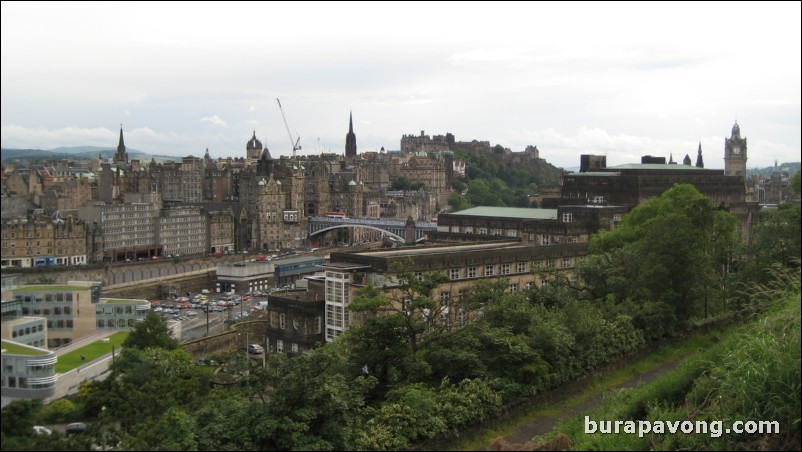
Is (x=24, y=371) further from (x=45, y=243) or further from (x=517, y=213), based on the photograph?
(x=45, y=243)

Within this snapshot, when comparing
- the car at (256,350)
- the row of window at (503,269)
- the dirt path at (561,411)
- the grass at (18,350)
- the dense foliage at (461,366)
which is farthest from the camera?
the car at (256,350)

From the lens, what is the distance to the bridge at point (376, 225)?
10012 cm

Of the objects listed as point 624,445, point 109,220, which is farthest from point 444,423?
point 109,220

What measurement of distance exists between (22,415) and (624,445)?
10855 mm

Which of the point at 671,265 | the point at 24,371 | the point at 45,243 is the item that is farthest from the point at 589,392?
the point at 45,243

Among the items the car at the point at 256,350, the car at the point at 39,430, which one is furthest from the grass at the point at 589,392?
the car at the point at 256,350

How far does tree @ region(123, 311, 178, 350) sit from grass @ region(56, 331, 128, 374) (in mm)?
1388

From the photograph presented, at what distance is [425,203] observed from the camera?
133 meters

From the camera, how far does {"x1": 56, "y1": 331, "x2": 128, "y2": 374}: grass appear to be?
1176 inches

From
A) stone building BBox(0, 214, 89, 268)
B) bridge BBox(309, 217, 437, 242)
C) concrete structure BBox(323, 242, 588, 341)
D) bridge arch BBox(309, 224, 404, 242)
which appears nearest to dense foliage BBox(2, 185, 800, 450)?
concrete structure BBox(323, 242, 588, 341)

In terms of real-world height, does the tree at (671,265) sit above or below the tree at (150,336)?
above

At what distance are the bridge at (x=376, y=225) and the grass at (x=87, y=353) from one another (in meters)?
62.8

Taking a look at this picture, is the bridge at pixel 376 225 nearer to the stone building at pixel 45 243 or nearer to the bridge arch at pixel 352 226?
the bridge arch at pixel 352 226

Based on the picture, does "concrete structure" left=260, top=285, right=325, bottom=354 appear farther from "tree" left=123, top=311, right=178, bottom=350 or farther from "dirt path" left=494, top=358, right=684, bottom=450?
"dirt path" left=494, top=358, right=684, bottom=450
